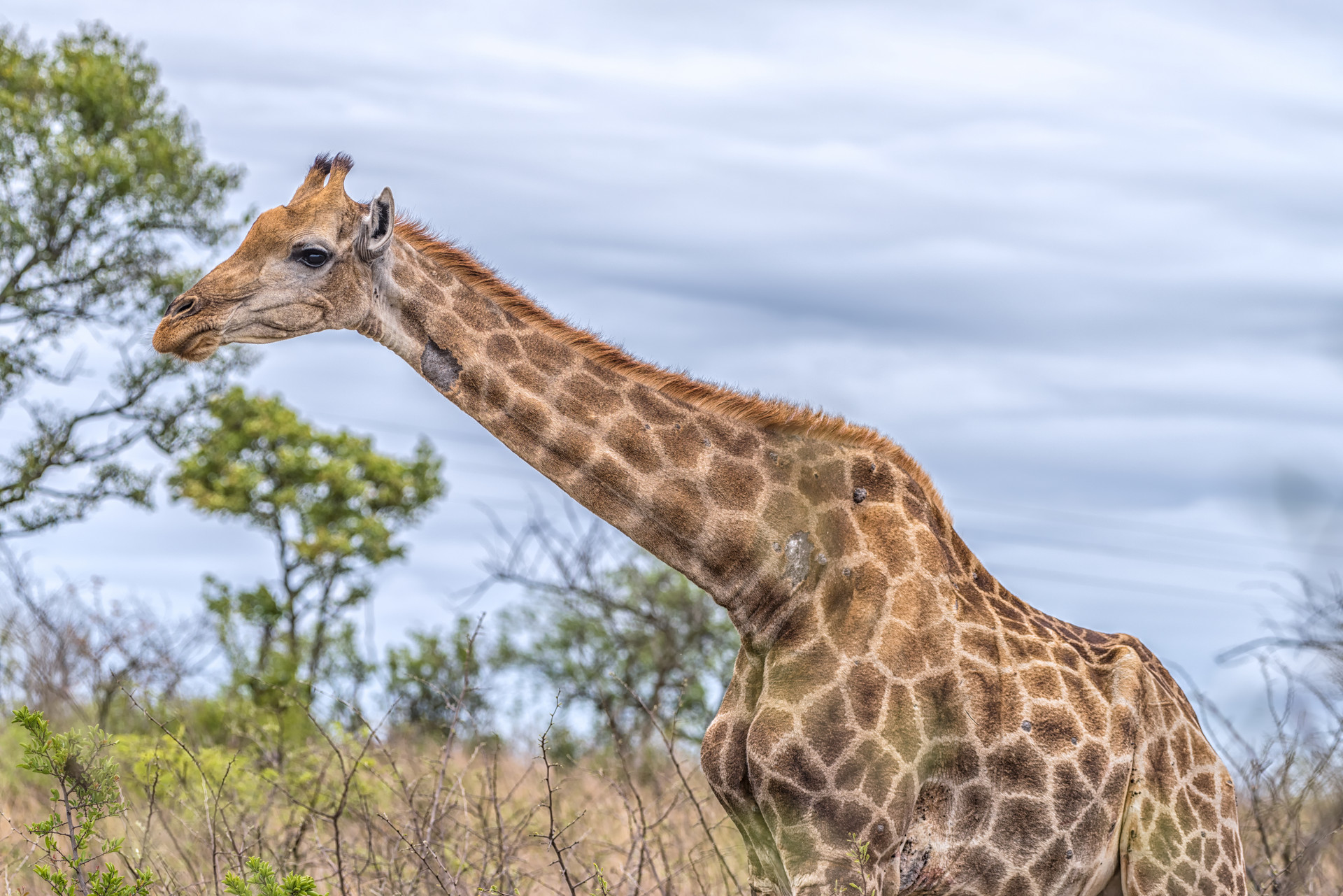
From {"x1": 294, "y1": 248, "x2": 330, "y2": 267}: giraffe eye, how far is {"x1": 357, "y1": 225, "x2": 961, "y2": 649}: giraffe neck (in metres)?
0.28

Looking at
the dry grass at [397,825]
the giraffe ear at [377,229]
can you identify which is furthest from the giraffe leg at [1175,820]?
the giraffe ear at [377,229]

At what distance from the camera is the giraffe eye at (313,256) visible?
6324mm

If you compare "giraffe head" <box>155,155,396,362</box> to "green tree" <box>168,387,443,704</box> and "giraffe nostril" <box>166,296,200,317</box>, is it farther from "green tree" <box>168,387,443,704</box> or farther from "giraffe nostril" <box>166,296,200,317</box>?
"green tree" <box>168,387,443,704</box>

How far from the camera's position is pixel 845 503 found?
6145 millimetres

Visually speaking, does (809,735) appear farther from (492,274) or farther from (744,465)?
(492,274)

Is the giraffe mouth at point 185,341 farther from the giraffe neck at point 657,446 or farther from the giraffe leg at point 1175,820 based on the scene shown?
the giraffe leg at point 1175,820

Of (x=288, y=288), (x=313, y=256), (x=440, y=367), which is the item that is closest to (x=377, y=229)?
(x=313, y=256)

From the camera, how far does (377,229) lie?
6277 mm

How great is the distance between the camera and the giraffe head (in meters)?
6.28

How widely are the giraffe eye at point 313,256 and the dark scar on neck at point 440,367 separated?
0.65m

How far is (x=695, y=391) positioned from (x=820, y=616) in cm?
120

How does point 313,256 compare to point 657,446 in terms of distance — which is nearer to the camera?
point 657,446

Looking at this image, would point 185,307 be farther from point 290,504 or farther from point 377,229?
point 290,504

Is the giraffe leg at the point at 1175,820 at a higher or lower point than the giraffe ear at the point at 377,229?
lower
